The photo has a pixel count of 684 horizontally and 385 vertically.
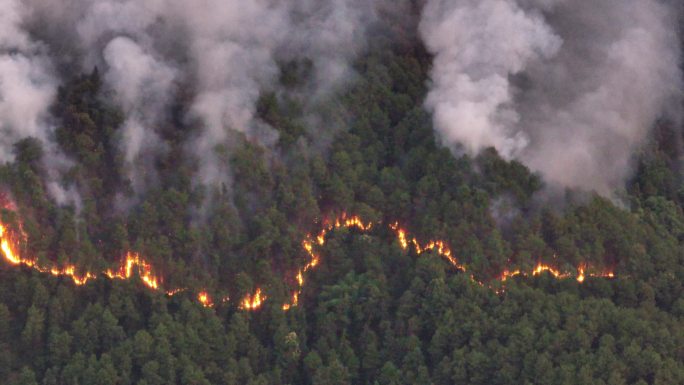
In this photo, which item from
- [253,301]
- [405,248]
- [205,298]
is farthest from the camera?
[405,248]

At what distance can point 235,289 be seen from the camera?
303 feet

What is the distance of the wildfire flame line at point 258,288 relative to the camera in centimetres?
9131

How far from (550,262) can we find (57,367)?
1931cm

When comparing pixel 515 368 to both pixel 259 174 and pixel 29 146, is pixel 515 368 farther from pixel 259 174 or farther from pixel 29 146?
pixel 29 146

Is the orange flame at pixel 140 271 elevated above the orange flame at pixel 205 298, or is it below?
above

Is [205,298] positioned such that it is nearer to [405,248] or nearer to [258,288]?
[258,288]

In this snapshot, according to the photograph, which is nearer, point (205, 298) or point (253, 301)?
point (205, 298)

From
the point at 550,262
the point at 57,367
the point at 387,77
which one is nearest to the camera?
the point at 57,367

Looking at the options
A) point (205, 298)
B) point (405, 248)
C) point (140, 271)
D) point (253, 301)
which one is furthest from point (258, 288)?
point (405, 248)

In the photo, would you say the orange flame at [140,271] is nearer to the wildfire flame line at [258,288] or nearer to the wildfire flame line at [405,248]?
the wildfire flame line at [258,288]

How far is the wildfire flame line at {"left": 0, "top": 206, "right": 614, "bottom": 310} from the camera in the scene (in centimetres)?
9131

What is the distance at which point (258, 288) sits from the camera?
304 feet

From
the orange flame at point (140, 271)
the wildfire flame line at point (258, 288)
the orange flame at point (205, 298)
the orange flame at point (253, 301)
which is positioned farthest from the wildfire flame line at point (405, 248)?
the orange flame at point (140, 271)

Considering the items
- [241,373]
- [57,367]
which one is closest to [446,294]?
[241,373]
